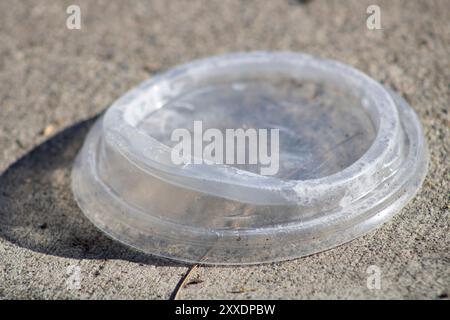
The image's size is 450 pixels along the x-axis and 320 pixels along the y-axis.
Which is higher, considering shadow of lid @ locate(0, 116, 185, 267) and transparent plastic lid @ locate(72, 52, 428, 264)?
transparent plastic lid @ locate(72, 52, 428, 264)

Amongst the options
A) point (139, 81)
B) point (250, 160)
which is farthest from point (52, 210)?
point (139, 81)

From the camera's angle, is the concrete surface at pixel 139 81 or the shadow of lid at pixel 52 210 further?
the shadow of lid at pixel 52 210

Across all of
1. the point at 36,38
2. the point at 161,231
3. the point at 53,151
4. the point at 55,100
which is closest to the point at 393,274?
the point at 161,231

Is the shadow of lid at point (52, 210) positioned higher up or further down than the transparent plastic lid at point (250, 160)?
further down

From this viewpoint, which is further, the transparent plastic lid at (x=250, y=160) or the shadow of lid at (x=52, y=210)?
the shadow of lid at (x=52, y=210)
